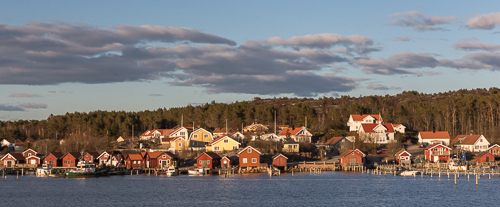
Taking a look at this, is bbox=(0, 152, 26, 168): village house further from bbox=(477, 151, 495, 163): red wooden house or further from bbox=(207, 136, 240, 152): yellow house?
bbox=(477, 151, 495, 163): red wooden house

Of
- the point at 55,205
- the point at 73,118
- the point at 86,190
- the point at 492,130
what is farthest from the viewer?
the point at 73,118

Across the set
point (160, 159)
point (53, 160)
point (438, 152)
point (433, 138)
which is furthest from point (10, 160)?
point (433, 138)

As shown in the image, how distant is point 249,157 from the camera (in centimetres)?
8638

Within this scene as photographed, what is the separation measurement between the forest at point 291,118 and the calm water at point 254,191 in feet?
143

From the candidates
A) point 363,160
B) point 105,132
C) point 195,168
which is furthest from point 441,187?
point 105,132

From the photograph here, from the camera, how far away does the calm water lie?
5369 cm

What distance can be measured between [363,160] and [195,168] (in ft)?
89.0

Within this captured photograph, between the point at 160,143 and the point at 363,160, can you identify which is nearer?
the point at 363,160

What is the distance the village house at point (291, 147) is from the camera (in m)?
100

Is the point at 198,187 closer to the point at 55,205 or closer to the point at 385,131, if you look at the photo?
the point at 55,205

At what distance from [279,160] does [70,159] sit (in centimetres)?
3787

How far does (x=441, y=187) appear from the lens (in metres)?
64.8

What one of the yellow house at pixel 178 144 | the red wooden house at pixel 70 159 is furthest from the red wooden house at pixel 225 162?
the red wooden house at pixel 70 159

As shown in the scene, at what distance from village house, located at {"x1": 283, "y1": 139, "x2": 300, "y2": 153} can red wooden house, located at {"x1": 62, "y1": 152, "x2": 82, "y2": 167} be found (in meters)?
37.0
